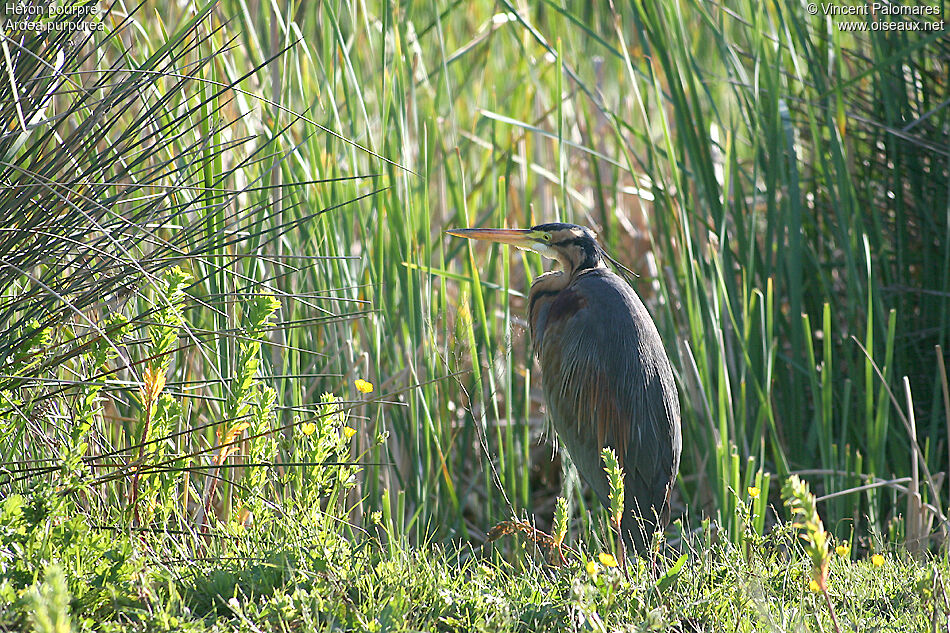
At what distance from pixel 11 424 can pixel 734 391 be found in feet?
7.94

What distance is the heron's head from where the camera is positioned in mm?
3035

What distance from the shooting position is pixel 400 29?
280 cm

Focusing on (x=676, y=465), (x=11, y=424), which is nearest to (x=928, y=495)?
(x=676, y=465)

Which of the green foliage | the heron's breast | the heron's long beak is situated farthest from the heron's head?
the green foliage

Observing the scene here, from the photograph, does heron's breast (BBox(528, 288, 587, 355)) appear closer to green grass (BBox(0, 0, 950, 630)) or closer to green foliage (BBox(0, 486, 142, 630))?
green grass (BBox(0, 0, 950, 630))

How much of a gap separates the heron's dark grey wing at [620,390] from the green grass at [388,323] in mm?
162

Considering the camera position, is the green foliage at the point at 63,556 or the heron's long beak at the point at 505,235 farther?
the heron's long beak at the point at 505,235

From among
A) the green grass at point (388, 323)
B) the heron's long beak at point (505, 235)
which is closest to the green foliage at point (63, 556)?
the green grass at point (388, 323)

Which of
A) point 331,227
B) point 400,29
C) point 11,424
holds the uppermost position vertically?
point 400,29

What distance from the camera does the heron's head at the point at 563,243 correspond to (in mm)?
3035

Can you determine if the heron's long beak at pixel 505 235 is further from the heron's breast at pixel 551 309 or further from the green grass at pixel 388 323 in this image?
the heron's breast at pixel 551 309

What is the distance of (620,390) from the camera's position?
2.93 m

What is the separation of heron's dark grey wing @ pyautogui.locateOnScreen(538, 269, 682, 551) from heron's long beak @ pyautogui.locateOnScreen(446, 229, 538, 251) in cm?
22

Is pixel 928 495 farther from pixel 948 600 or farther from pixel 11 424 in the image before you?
pixel 11 424
